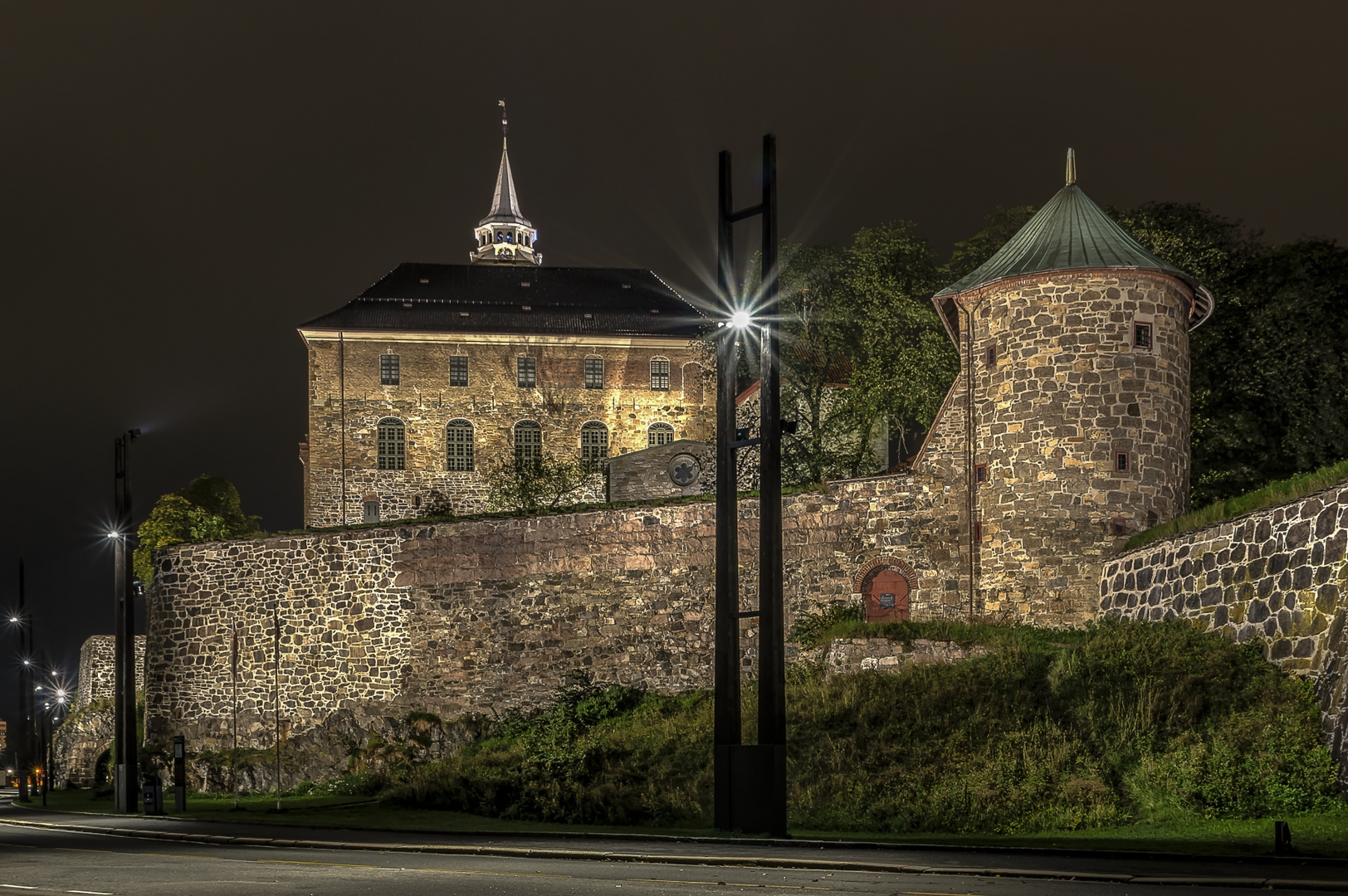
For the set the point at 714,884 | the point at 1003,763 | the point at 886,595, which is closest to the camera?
the point at 714,884

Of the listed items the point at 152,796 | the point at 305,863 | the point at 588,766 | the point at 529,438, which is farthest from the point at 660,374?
the point at 305,863

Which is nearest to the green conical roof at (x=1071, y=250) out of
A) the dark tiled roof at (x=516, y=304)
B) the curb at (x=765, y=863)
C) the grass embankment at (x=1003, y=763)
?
the grass embankment at (x=1003, y=763)

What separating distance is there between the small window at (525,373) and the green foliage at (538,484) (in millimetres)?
6816

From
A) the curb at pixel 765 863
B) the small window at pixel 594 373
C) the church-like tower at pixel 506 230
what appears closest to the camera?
the curb at pixel 765 863

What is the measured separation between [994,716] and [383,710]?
1603 centimetres

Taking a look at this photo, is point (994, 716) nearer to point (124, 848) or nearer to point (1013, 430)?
point (1013, 430)

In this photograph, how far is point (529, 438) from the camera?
62.8 meters

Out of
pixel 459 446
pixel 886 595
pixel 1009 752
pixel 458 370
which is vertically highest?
pixel 458 370

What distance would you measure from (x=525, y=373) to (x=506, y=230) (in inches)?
1062

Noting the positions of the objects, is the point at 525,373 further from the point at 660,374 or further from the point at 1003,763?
the point at 1003,763

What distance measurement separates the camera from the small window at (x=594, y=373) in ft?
209

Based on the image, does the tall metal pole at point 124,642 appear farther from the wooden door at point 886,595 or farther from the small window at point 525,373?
the small window at point 525,373

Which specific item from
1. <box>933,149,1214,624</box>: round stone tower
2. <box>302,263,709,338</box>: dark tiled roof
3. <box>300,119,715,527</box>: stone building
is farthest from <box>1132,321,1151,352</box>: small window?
<box>302,263,709,338</box>: dark tiled roof

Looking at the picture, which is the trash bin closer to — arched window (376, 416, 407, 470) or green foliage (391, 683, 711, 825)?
green foliage (391, 683, 711, 825)
